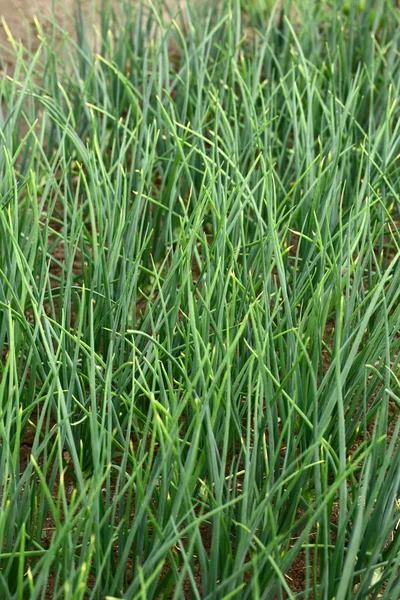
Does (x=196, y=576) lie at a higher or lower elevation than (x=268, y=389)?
lower

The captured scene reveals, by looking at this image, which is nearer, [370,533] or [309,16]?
[370,533]

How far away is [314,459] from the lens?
124 cm

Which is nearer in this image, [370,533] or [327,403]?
[370,533]

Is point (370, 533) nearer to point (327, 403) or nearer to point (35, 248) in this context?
point (327, 403)

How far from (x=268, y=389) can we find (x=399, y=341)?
14.2 inches

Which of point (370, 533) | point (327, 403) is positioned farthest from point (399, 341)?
point (370, 533)

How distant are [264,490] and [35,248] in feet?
2.06

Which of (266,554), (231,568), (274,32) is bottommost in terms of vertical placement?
(231,568)

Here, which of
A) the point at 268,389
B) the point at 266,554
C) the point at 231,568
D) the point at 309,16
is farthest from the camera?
the point at 309,16

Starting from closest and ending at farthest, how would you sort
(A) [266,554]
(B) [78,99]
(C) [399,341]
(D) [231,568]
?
(A) [266,554] → (D) [231,568] → (C) [399,341] → (B) [78,99]

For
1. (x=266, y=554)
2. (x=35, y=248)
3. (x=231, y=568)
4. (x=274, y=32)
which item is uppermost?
(x=274, y=32)

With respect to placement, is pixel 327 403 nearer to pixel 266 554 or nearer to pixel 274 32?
pixel 266 554

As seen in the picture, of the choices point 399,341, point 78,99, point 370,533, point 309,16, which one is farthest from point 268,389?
point 309,16

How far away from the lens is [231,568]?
117 cm
